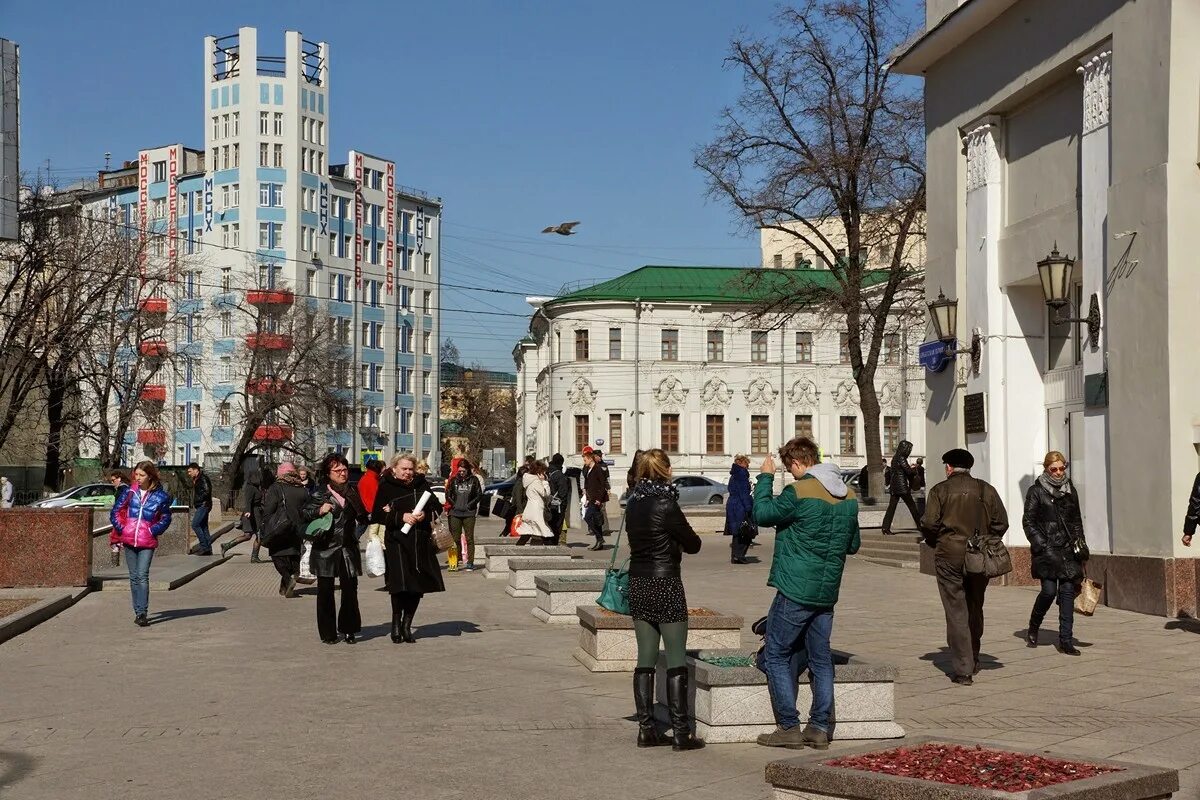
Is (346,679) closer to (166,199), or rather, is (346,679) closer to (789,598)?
(789,598)

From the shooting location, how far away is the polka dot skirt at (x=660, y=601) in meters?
9.02

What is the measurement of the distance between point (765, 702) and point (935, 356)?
1406 cm

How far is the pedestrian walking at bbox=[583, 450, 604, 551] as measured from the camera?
29.0m

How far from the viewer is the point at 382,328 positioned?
106 m

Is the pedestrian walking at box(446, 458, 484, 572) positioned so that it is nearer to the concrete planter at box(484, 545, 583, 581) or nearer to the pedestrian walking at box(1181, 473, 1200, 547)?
the concrete planter at box(484, 545, 583, 581)

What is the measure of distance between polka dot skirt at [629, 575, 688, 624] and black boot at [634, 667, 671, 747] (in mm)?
313

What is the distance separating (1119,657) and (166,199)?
99.1 meters

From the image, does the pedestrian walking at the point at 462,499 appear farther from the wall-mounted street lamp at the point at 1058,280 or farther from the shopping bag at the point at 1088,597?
the shopping bag at the point at 1088,597

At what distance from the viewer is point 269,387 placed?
208 feet

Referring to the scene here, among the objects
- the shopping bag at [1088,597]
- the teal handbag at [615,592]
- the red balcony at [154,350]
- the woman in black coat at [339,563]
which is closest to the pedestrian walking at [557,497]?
the woman in black coat at [339,563]

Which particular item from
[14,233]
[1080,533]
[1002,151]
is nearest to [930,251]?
[1002,151]

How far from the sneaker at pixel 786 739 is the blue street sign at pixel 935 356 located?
1391cm

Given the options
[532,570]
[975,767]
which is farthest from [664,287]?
[975,767]

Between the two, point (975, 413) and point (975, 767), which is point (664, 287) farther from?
point (975, 767)
